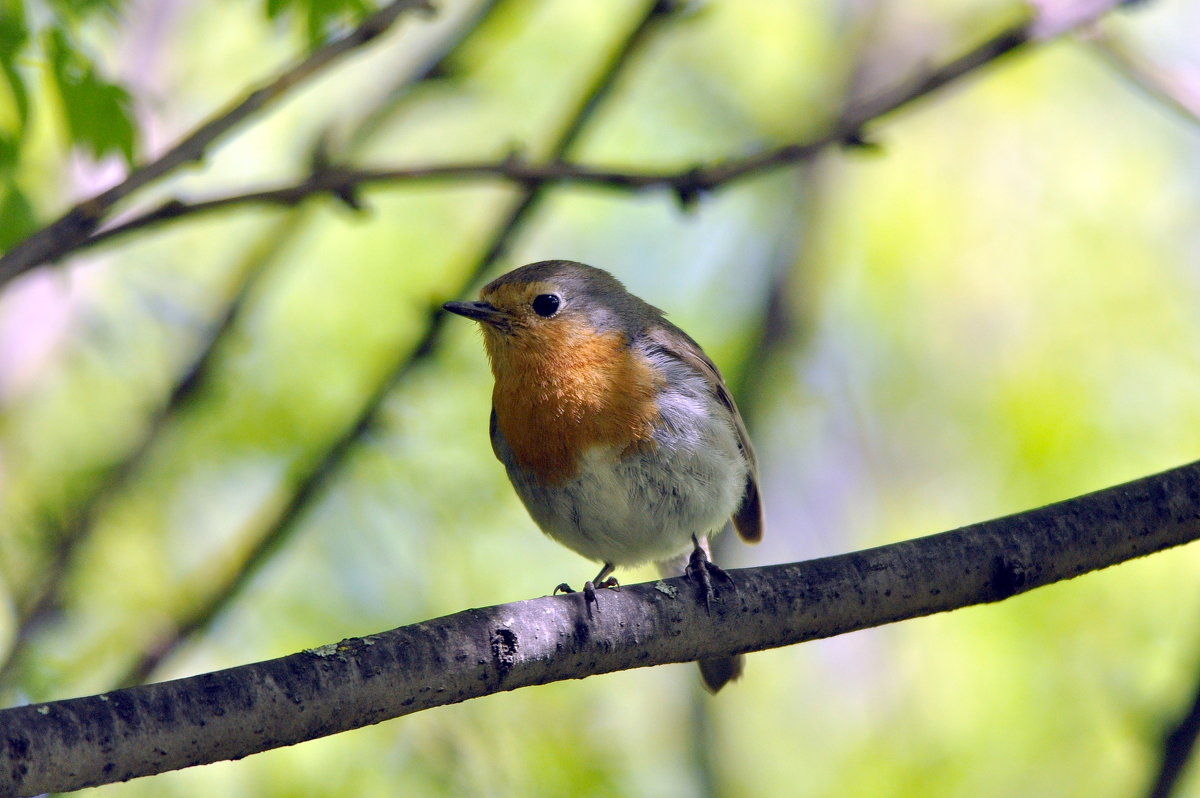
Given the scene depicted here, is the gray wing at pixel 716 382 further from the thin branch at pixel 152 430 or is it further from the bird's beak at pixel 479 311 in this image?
the thin branch at pixel 152 430

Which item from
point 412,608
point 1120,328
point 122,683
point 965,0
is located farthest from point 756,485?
point 965,0

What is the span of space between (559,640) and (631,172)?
5.93ft

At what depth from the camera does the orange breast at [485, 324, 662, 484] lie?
5.09 meters

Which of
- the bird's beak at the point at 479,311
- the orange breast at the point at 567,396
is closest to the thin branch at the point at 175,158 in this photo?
the bird's beak at the point at 479,311

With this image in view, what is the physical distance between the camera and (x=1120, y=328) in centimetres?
880

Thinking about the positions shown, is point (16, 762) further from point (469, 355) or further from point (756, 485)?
point (469, 355)

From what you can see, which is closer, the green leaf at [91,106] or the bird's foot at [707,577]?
the bird's foot at [707,577]

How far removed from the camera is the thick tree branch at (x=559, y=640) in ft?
8.77

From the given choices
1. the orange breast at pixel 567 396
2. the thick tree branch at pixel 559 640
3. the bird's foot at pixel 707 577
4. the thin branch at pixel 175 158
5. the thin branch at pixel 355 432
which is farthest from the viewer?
the thin branch at pixel 355 432

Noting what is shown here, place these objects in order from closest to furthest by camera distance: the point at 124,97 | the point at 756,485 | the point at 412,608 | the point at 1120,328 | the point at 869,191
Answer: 1. the point at 124,97
2. the point at 756,485
3. the point at 412,608
4. the point at 1120,328
5. the point at 869,191

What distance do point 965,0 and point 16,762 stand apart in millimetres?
9969

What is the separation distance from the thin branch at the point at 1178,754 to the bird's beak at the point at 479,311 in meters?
3.33

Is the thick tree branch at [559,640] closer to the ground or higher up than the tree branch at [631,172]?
closer to the ground

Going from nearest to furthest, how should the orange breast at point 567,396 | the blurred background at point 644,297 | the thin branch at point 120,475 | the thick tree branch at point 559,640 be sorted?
the thick tree branch at point 559,640
the orange breast at point 567,396
the thin branch at point 120,475
the blurred background at point 644,297
